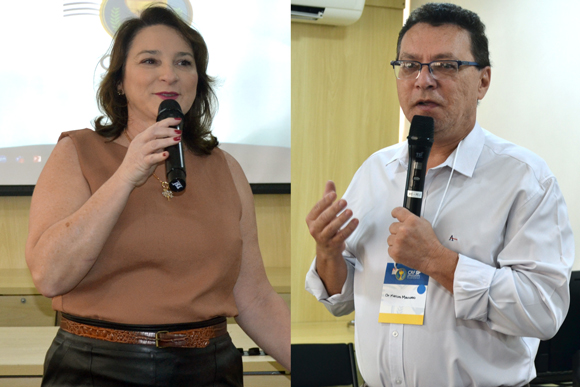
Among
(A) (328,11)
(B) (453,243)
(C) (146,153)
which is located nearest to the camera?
(C) (146,153)

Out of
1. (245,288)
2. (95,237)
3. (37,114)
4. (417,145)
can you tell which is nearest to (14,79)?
(37,114)

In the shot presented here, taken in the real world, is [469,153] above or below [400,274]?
above

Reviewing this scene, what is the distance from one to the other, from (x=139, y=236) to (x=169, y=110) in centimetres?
14

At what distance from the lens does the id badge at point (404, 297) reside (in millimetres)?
1363

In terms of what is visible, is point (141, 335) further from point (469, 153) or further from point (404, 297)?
point (469, 153)

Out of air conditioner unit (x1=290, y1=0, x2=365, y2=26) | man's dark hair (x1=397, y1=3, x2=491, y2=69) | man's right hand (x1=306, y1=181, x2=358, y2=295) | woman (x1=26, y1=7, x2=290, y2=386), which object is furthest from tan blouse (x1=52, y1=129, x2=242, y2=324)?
air conditioner unit (x1=290, y1=0, x2=365, y2=26)

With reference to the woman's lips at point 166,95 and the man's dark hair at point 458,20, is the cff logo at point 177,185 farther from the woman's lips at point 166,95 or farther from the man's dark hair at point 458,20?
the man's dark hair at point 458,20

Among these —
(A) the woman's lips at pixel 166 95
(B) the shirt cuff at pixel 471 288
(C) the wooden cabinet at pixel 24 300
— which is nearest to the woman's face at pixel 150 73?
(A) the woman's lips at pixel 166 95

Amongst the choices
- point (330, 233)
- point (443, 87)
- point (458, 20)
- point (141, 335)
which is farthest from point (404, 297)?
point (141, 335)

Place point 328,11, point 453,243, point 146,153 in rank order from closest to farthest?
point 146,153 → point 453,243 → point 328,11

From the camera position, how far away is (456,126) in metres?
1.50

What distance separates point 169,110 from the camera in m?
0.54

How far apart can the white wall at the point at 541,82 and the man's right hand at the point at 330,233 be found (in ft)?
5.91

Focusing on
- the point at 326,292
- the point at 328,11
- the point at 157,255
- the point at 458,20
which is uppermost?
the point at 328,11
